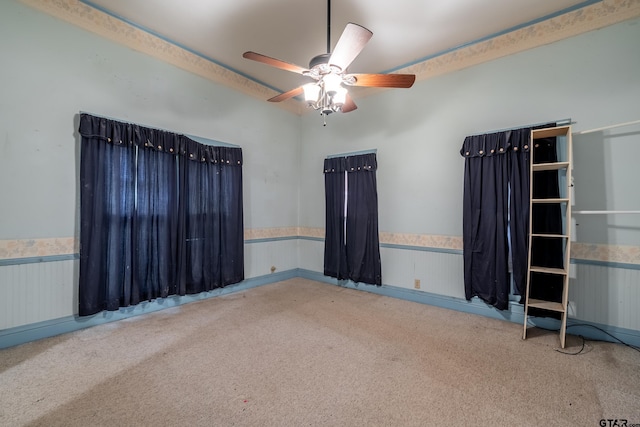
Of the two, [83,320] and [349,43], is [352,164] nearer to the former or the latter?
[349,43]

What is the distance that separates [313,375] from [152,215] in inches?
93.8

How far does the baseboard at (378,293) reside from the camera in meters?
2.38

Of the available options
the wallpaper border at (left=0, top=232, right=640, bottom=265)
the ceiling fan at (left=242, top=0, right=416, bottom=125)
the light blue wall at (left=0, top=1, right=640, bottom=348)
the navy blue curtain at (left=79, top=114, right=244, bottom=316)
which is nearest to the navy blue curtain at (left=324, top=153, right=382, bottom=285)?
the light blue wall at (left=0, top=1, right=640, bottom=348)

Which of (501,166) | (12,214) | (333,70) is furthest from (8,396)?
(501,166)

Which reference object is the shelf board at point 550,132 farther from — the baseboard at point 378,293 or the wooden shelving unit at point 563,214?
the baseboard at point 378,293

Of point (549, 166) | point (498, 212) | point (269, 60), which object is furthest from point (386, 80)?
point (498, 212)

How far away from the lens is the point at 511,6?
8.52 feet

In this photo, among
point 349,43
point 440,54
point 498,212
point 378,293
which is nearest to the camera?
point 349,43

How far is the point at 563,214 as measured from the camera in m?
2.65

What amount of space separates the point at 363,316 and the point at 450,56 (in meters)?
3.29

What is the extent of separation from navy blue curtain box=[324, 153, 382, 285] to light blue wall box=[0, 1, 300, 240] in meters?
2.18

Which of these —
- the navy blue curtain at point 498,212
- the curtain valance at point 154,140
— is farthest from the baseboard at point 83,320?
the navy blue curtain at point 498,212

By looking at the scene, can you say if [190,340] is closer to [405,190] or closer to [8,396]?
[8,396]

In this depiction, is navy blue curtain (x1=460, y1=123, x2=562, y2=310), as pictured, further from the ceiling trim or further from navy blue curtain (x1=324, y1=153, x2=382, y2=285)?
navy blue curtain (x1=324, y1=153, x2=382, y2=285)
